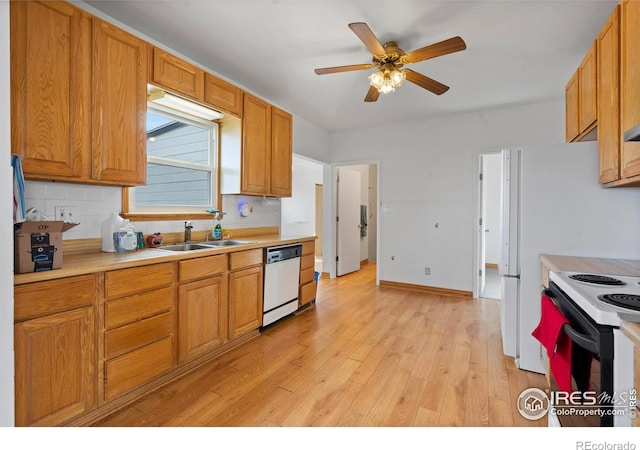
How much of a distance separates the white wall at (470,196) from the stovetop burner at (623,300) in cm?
106

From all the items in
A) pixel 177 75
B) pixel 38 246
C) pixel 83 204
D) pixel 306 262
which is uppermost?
pixel 177 75

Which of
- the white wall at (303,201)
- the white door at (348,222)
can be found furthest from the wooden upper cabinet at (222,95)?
the white wall at (303,201)

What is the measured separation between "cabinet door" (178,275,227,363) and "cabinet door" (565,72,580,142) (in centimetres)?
309

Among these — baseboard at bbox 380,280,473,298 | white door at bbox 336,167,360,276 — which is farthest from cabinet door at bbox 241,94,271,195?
baseboard at bbox 380,280,473,298

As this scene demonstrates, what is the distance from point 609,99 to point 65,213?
3503 mm

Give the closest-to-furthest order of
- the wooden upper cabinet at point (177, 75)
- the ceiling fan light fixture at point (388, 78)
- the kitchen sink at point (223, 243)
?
the wooden upper cabinet at point (177, 75) < the ceiling fan light fixture at point (388, 78) < the kitchen sink at point (223, 243)

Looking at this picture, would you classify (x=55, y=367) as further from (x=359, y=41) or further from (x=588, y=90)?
(x=588, y=90)

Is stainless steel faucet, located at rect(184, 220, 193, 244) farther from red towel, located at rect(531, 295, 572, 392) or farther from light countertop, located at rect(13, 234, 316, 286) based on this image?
red towel, located at rect(531, 295, 572, 392)

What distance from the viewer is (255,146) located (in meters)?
3.11

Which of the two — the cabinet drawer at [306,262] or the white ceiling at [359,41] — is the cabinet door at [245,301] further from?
the white ceiling at [359,41]

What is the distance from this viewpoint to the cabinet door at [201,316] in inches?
79.7

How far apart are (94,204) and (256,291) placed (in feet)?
4.59

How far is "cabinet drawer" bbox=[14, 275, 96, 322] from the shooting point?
4.31 feet

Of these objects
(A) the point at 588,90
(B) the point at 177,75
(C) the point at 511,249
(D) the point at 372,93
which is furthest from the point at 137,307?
(A) the point at 588,90
